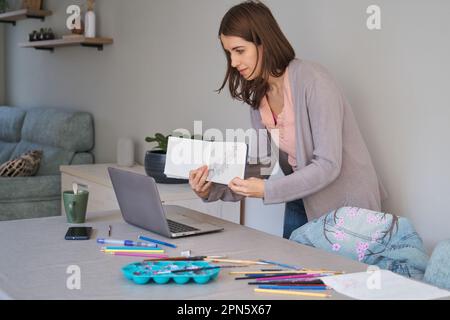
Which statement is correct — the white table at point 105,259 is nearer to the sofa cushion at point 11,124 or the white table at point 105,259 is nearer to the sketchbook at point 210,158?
the sketchbook at point 210,158

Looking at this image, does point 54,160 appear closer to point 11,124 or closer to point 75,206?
point 11,124

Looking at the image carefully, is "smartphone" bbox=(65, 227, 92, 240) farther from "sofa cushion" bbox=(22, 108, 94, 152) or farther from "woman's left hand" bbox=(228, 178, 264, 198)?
"sofa cushion" bbox=(22, 108, 94, 152)

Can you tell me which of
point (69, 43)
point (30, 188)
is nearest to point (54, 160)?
point (30, 188)

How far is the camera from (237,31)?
81.4 inches

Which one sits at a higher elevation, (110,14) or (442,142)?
(110,14)

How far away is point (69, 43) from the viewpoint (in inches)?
174

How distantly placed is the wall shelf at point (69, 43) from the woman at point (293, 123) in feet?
7.01

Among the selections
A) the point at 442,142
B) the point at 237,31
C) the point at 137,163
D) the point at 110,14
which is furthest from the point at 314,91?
the point at 110,14

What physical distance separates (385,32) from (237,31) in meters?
0.66

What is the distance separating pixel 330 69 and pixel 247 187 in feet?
3.02

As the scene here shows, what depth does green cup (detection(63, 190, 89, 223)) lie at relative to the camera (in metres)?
1.96

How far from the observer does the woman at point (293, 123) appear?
2.00 metres

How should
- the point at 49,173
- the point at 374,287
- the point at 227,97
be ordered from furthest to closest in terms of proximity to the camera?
the point at 49,173 < the point at 227,97 < the point at 374,287

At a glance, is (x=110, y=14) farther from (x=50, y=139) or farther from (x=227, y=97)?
(x=227, y=97)
